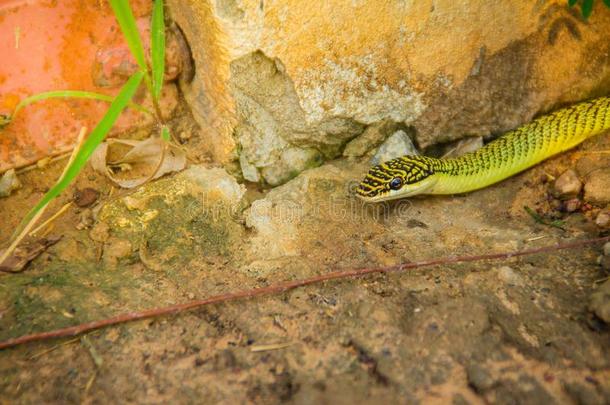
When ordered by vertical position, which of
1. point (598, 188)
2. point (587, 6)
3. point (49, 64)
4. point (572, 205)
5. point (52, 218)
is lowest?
point (52, 218)

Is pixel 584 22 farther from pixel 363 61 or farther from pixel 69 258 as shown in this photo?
pixel 69 258

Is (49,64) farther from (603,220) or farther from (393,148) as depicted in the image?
(603,220)

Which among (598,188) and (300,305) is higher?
(598,188)

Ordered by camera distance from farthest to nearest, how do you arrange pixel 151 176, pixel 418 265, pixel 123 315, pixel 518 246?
1. pixel 151 176
2. pixel 518 246
3. pixel 418 265
4. pixel 123 315

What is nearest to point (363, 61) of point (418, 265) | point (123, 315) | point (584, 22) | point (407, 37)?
point (407, 37)

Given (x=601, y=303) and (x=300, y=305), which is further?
(x=300, y=305)

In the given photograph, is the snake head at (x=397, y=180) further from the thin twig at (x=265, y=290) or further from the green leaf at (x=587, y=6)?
the green leaf at (x=587, y=6)

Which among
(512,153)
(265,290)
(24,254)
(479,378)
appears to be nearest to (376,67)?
(512,153)
